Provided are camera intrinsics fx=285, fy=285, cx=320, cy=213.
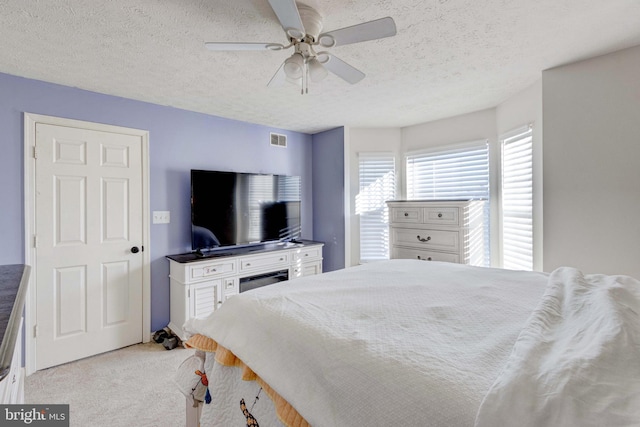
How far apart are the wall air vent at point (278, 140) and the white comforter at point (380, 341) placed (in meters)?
2.65

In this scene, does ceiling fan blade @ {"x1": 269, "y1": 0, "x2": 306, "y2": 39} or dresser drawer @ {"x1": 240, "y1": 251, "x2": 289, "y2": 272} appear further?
dresser drawer @ {"x1": 240, "y1": 251, "x2": 289, "y2": 272}

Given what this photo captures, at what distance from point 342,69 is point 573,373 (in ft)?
5.97

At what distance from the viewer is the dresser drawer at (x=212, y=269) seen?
2809 mm

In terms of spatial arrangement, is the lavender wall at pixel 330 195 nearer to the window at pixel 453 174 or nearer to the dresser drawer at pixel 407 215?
the dresser drawer at pixel 407 215

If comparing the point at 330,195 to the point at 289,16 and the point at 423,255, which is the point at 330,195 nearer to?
the point at 423,255

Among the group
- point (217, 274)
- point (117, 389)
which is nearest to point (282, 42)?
point (217, 274)

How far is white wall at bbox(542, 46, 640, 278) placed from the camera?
6.59 feet

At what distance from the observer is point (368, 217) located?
4.06 metres

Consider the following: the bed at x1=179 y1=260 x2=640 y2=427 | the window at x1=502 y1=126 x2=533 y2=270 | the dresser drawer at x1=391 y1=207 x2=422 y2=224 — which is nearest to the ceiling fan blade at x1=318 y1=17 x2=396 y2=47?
the bed at x1=179 y1=260 x2=640 y2=427

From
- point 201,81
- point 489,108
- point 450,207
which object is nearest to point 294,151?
point 201,81

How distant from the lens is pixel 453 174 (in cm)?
361

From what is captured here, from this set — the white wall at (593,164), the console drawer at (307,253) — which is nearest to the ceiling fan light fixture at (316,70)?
the white wall at (593,164)

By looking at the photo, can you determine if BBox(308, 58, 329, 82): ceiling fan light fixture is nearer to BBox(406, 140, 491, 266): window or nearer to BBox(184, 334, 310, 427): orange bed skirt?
BBox(184, 334, 310, 427): orange bed skirt

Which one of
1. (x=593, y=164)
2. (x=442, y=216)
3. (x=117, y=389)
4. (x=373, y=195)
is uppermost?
(x=593, y=164)
